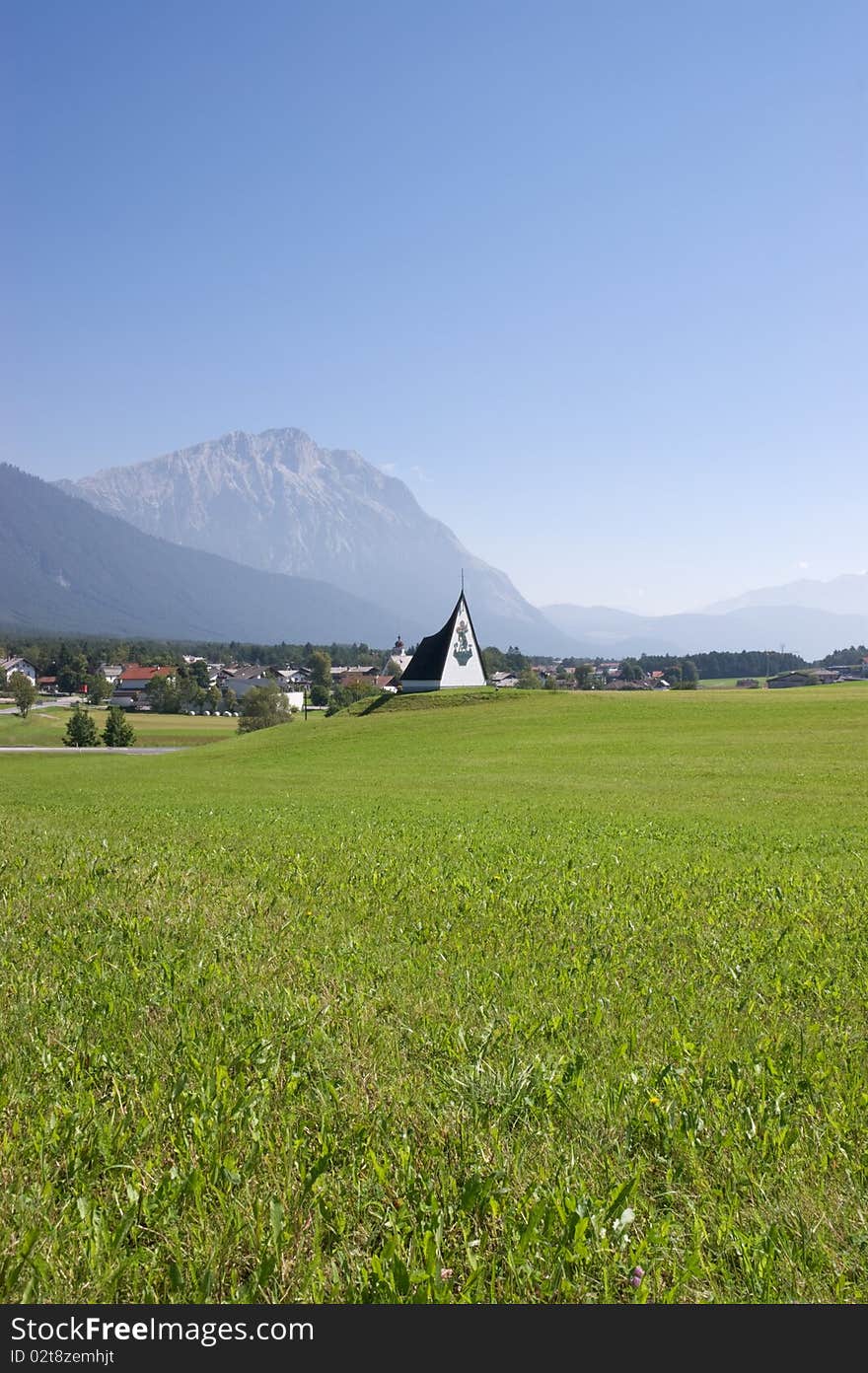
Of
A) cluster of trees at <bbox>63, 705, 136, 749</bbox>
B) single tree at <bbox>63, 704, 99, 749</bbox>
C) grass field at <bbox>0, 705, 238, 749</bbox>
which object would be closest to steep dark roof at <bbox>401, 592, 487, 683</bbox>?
grass field at <bbox>0, 705, 238, 749</bbox>

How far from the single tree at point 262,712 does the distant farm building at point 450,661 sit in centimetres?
3702

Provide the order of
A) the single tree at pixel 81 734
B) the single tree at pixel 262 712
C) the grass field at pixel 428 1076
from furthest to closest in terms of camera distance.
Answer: the single tree at pixel 262 712 → the single tree at pixel 81 734 → the grass field at pixel 428 1076

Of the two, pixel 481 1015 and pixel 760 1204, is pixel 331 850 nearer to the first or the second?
pixel 481 1015

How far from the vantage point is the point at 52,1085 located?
3.93 meters

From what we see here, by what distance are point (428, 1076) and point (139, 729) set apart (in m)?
128

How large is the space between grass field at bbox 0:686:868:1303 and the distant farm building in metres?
62.0

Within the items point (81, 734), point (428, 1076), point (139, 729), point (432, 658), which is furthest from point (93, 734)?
point (428, 1076)

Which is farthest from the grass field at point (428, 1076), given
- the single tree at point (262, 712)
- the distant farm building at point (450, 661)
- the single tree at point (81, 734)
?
the single tree at point (262, 712)

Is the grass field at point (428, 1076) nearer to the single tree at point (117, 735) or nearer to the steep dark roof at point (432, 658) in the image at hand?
the steep dark roof at point (432, 658)

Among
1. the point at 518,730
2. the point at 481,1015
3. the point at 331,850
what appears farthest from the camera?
the point at 518,730

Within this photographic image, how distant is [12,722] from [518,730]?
340ft

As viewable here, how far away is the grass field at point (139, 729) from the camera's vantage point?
333 feet

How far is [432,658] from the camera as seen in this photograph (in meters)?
74.2

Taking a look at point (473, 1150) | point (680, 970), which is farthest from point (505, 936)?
point (473, 1150)
